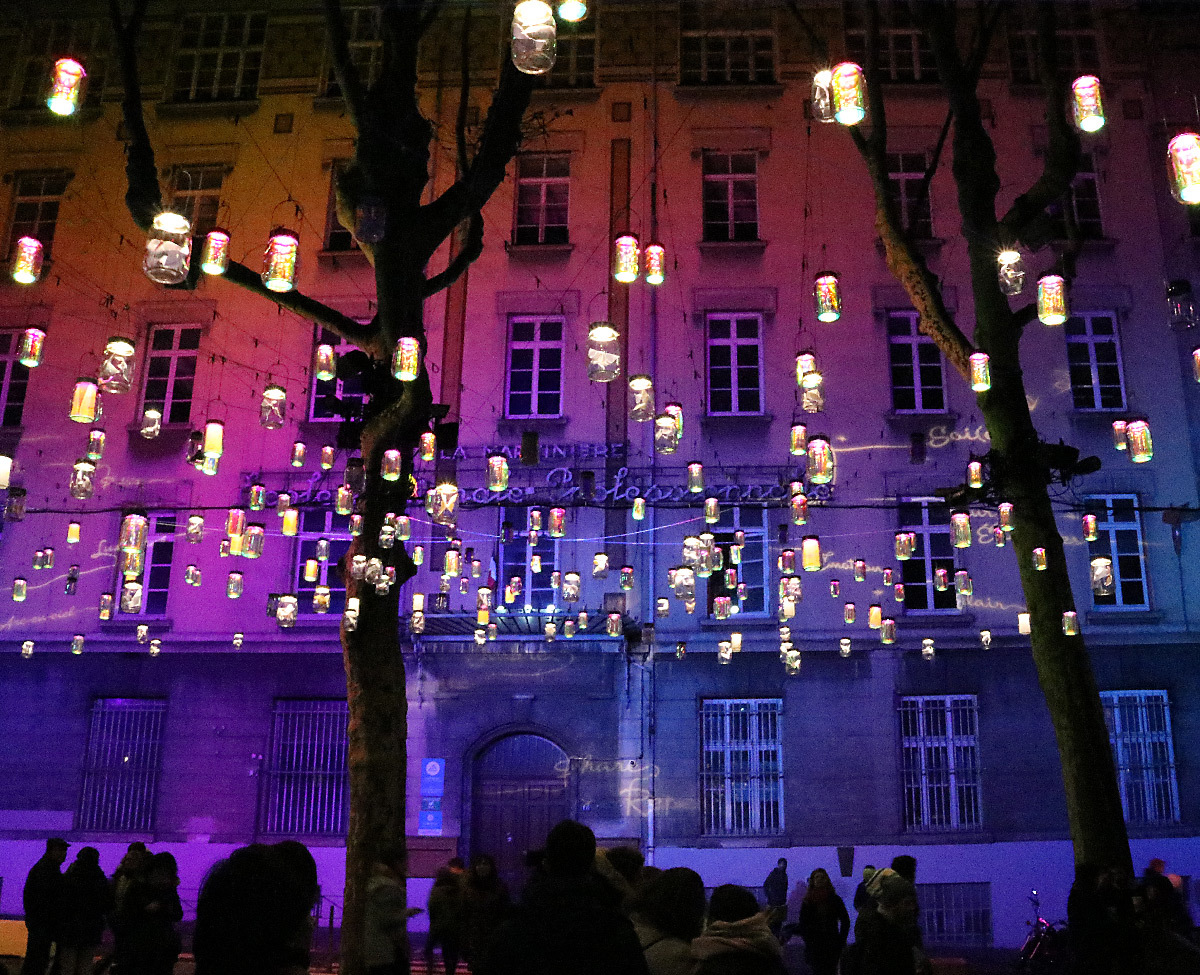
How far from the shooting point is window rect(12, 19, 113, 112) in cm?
2255

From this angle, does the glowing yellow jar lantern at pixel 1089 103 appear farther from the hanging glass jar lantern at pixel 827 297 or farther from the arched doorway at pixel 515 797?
the arched doorway at pixel 515 797

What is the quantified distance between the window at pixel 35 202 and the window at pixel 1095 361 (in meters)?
20.0

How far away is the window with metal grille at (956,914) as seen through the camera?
17.8 metres

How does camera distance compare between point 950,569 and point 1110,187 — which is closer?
point 950,569

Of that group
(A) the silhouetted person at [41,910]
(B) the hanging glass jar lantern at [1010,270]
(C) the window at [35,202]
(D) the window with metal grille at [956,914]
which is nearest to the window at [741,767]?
(D) the window with metal grille at [956,914]

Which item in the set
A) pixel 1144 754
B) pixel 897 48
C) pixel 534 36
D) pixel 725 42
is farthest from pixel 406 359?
pixel 897 48

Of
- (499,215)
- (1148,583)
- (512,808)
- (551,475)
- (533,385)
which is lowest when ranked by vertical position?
(512,808)

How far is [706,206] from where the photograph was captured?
2125cm

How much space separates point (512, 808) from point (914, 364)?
35.8 feet

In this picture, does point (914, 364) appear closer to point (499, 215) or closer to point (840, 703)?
point (840, 703)

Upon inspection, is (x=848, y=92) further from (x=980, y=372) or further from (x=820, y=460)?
(x=820, y=460)

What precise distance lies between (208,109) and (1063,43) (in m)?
17.1

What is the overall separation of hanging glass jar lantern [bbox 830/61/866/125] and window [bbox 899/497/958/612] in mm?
11162

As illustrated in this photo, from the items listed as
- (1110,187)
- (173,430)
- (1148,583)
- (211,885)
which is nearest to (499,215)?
(173,430)
